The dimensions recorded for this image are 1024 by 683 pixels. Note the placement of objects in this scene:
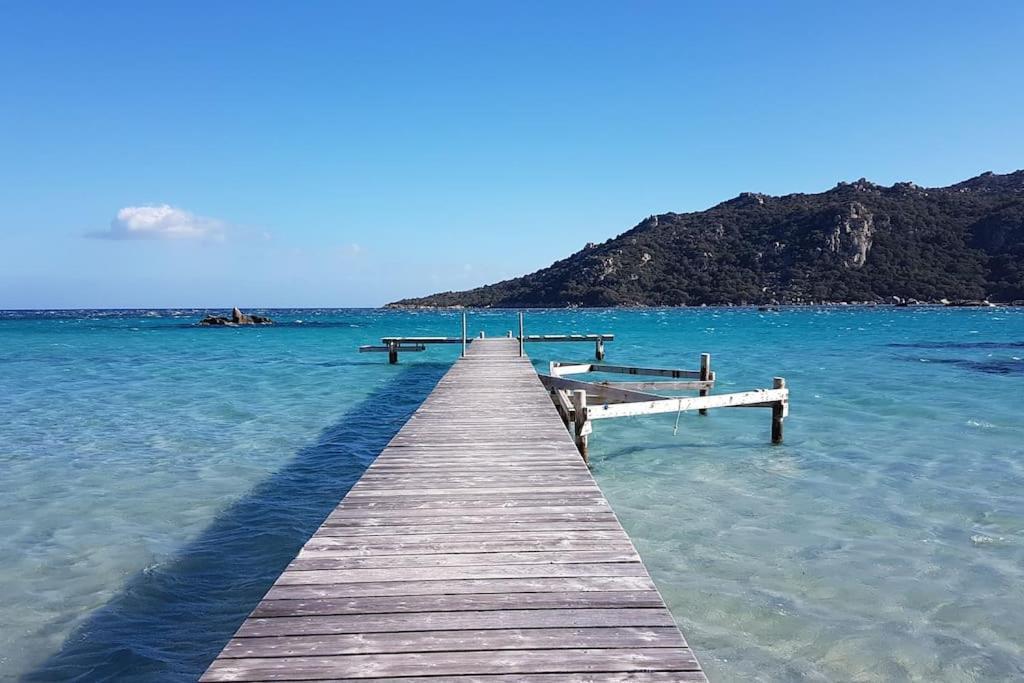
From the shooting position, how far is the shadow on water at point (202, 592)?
5.07 metres

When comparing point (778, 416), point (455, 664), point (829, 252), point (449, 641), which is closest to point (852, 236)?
point (829, 252)

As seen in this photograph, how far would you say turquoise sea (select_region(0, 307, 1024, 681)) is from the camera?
5.35m

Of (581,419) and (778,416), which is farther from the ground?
(581,419)

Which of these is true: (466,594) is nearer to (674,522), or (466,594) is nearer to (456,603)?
(456,603)

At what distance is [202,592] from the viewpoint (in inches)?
248

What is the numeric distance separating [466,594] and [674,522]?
5.09 metres

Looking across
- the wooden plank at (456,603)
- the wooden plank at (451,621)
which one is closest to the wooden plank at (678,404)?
the wooden plank at (456,603)

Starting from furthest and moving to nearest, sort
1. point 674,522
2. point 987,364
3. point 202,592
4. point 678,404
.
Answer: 1. point 987,364
2. point 678,404
3. point 674,522
4. point 202,592

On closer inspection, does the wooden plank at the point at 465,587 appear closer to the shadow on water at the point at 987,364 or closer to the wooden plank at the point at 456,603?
the wooden plank at the point at 456,603

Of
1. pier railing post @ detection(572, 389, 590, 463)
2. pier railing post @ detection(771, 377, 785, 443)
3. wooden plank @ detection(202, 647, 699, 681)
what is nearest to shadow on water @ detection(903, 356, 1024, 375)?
pier railing post @ detection(771, 377, 785, 443)

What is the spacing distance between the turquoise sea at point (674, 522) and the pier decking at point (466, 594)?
5.24 feet

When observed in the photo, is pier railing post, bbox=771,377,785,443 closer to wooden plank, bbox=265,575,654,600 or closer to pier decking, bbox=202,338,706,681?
pier decking, bbox=202,338,706,681

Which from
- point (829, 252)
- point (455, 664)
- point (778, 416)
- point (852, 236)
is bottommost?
point (778, 416)

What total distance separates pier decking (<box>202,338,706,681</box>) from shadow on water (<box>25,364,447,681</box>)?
1.61 metres
